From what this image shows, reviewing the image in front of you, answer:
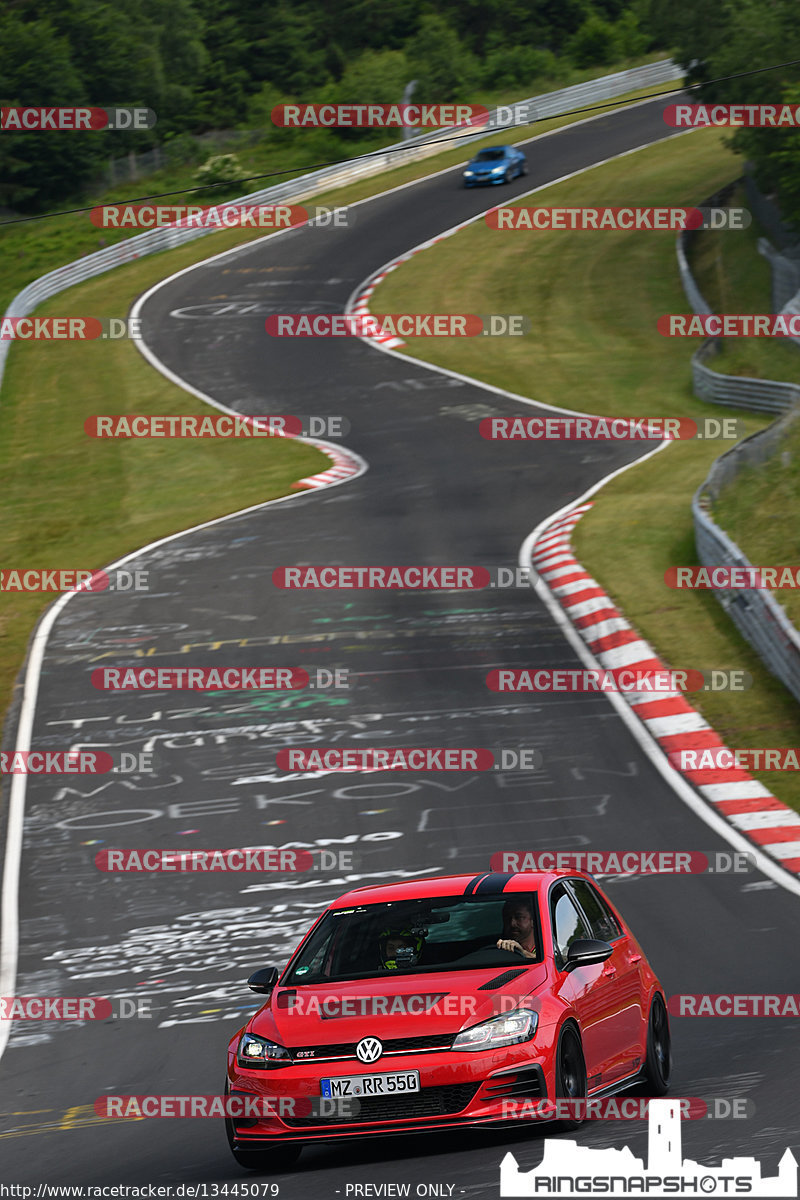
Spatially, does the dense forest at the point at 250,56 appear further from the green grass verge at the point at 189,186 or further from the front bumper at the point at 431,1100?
the front bumper at the point at 431,1100

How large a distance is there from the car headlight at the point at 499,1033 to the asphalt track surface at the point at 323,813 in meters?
0.47

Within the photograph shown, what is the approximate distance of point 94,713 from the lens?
64.3 feet

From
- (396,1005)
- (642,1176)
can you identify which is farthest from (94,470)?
(642,1176)

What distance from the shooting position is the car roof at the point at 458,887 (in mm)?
8586

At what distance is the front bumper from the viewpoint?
7332mm

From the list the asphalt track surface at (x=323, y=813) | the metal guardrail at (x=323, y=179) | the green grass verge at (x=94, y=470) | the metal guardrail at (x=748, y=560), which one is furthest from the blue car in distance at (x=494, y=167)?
the asphalt track surface at (x=323, y=813)

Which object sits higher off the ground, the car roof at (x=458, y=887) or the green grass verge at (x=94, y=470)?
the car roof at (x=458, y=887)

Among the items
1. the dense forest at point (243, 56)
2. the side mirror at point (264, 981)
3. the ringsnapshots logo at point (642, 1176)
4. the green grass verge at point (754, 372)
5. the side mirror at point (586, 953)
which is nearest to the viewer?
the ringsnapshots logo at point (642, 1176)

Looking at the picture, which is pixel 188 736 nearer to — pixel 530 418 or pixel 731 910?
pixel 731 910

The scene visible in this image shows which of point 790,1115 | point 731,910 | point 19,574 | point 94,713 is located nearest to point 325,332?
point 19,574

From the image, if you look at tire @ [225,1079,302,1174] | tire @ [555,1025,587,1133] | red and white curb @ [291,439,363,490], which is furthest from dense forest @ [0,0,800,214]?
tire @ [225,1079,302,1174]

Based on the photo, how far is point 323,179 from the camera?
63.6 meters

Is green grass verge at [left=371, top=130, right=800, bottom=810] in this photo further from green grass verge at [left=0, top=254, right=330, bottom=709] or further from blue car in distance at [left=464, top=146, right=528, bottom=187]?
green grass verge at [left=0, top=254, right=330, bottom=709]

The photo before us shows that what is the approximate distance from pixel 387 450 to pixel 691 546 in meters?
10.5
